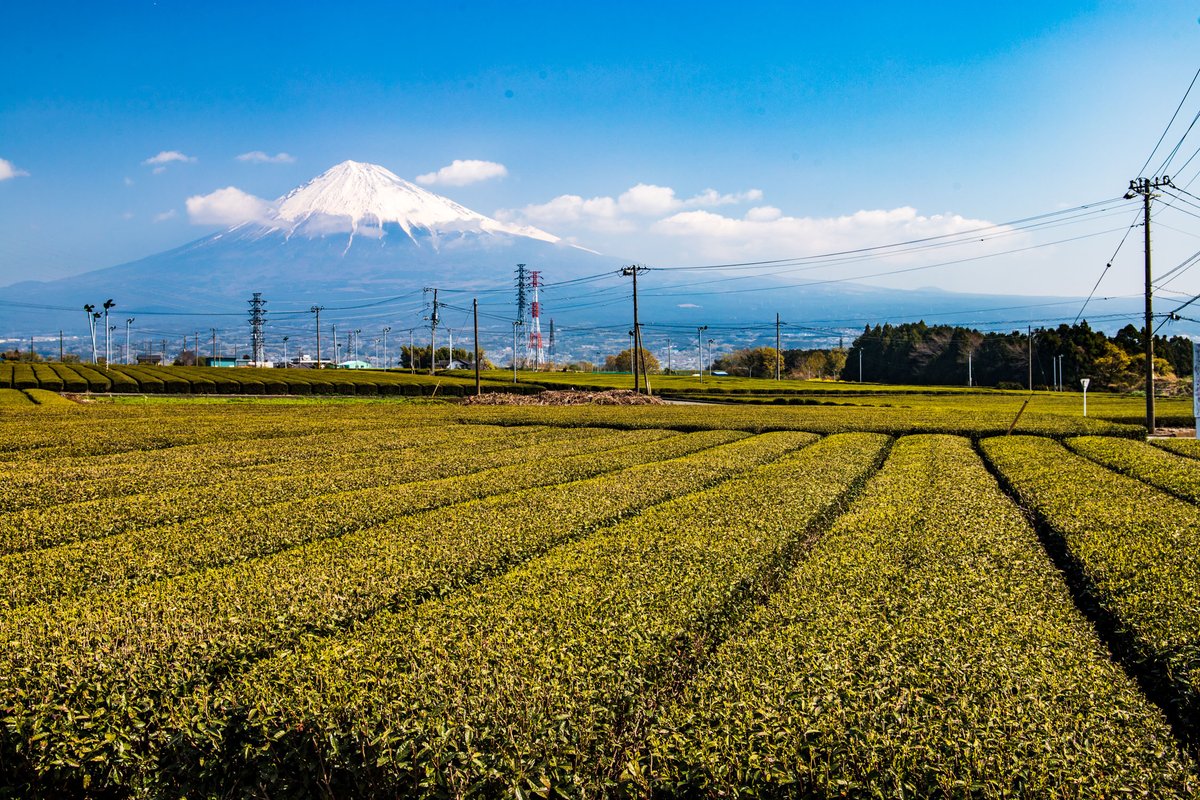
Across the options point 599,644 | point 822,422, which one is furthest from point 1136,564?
point 822,422

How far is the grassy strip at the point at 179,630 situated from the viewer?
5.85 m

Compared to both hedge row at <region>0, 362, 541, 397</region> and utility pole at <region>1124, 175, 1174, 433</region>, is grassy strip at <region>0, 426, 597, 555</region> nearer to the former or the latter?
utility pole at <region>1124, 175, 1174, 433</region>

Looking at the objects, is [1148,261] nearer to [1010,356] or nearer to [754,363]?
[1010,356]

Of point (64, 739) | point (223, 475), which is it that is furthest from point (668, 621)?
point (223, 475)

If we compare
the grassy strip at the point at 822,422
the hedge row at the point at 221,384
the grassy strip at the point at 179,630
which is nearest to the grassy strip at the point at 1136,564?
the grassy strip at the point at 179,630

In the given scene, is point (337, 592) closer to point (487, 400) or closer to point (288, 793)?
point (288, 793)

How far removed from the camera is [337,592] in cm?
871

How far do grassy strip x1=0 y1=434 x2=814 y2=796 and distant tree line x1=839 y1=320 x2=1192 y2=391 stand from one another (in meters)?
97.8

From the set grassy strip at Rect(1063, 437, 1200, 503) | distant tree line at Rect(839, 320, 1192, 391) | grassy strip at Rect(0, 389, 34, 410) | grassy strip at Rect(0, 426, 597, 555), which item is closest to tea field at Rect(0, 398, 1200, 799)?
grassy strip at Rect(0, 426, 597, 555)

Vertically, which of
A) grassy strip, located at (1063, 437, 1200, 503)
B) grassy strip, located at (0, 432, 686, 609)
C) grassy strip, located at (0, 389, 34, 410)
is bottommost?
grassy strip, located at (1063, 437, 1200, 503)

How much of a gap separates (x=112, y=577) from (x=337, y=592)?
3312 millimetres

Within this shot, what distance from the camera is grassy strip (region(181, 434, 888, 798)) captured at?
17.0 feet

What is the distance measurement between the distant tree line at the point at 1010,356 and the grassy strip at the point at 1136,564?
86.2 meters

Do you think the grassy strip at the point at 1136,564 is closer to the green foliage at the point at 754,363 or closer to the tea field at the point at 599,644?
the tea field at the point at 599,644
